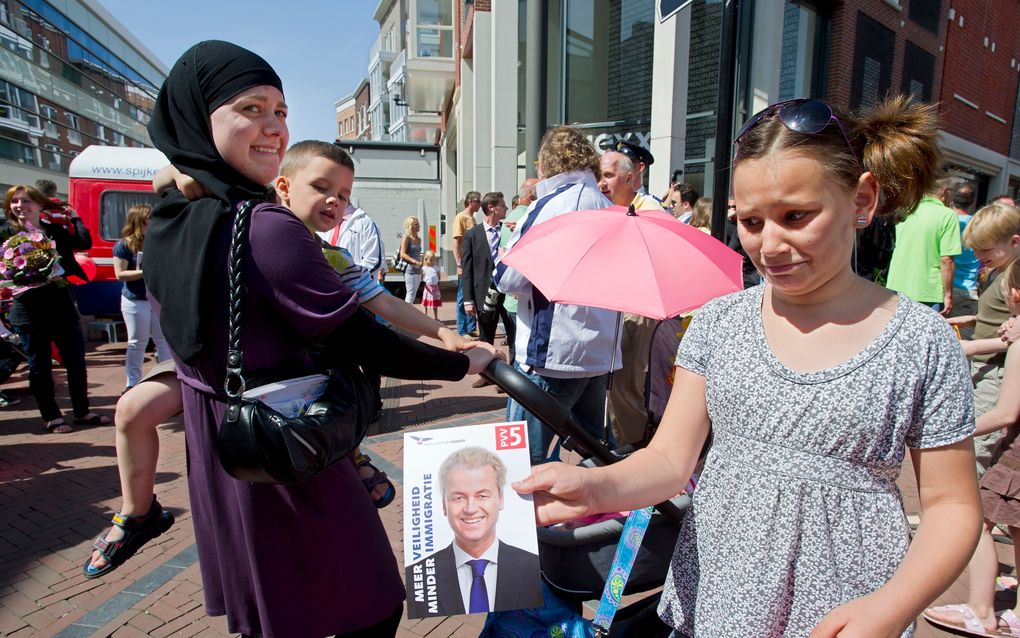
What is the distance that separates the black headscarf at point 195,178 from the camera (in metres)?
1.29

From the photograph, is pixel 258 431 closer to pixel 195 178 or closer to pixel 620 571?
pixel 195 178

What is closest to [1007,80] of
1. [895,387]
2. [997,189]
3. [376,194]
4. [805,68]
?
[997,189]

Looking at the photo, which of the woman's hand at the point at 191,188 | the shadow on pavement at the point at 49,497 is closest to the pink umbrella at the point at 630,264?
the woman's hand at the point at 191,188

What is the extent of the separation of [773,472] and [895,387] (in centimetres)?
27

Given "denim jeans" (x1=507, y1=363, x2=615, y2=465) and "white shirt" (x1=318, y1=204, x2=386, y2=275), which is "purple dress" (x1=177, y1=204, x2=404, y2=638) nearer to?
"denim jeans" (x1=507, y1=363, x2=615, y2=465)

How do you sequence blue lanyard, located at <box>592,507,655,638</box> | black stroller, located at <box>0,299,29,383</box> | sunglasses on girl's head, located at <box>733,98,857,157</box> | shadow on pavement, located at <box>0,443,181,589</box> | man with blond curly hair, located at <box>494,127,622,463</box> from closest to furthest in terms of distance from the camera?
sunglasses on girl's head, located at <box>733,98,857,157</box>
blue lanyard, located at <box>592,507,655,638</box>
man with blond curly hair, located at <box>494,127,622,463</box>
shadow on pavement, located at <box>0,443,181,589</box>
black stroller, located at <box>0,299,29,383</box>

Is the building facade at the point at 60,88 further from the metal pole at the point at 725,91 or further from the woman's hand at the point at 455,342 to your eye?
the woman's hand at the point at 455,342

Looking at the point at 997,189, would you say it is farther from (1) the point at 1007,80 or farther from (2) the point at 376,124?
(2) the point at 376,124

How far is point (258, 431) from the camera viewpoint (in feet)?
3.97

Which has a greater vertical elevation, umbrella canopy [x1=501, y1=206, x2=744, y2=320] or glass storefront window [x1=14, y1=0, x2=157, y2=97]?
glass storefront window [x1=14, y1=0, x2=157, y2=97]

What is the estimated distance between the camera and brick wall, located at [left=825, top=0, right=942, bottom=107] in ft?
41.3

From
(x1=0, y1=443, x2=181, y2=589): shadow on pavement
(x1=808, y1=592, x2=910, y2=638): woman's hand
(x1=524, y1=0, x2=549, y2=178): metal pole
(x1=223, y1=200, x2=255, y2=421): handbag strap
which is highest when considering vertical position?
(x1=524, y1=0, x2=549, y2=178): metal pole

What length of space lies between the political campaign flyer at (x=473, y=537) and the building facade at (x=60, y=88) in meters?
29.9

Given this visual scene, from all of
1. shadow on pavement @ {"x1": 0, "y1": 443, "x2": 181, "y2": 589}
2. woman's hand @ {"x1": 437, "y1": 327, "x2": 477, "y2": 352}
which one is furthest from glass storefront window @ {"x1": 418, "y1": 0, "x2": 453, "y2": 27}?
woman's hand @ {"x1": 437, "y1": 327, "x2": 477, "y2": 352}
